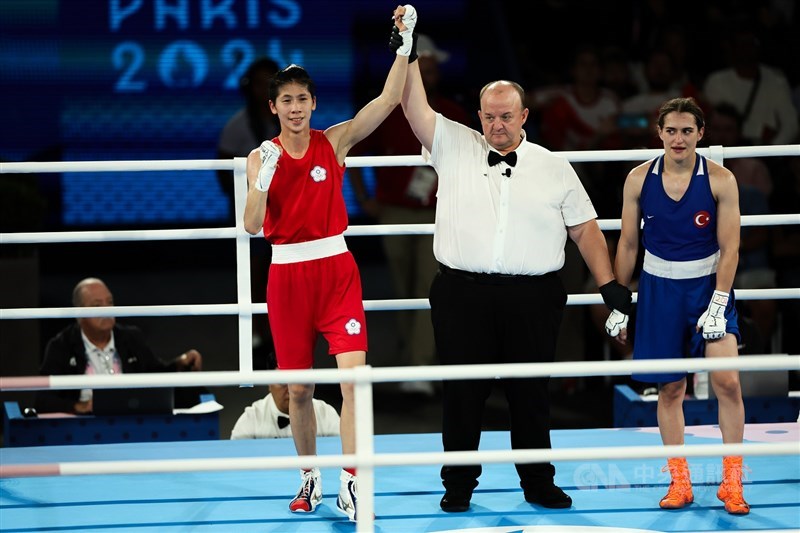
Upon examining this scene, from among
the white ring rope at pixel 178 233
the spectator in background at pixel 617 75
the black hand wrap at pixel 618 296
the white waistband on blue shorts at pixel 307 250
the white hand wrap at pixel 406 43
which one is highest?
the spectator in background at pixel 617 75

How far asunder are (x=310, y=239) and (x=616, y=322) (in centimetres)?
108

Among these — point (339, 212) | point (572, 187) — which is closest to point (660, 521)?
point (572, 187)

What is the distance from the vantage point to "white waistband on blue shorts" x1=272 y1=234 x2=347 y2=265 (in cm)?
411

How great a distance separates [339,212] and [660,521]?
1463 millimetres

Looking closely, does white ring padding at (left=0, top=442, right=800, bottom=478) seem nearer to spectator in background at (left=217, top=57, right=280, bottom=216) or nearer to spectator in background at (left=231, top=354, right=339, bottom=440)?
spectator in background at (left=231, top=354, right=339, bottom=440)

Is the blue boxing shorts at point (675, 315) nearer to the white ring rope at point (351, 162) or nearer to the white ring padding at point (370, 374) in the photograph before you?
the white ring rope at point (351, 162)

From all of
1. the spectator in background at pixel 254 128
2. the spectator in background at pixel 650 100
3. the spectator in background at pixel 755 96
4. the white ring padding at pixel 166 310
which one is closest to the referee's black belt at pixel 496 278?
the white ring padding at pixel 166 310

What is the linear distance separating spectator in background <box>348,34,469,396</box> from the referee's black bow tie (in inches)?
67.5

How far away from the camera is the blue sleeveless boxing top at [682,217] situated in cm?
412

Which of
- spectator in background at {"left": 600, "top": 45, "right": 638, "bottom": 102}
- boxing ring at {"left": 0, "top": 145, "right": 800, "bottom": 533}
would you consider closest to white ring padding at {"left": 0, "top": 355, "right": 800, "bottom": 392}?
boxing ring at {"left": 0, "top": 145, "right": 800, "bottom": 533}

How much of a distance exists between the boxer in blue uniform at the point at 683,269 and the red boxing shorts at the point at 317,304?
2.94 feet

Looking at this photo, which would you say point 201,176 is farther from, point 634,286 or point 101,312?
point 101,312

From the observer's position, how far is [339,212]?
4152mm

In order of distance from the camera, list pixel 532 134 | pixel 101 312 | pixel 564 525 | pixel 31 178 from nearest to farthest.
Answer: pixel 564 525, pixel 101 312, pixel 31 178, pixel 532 134
